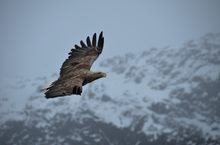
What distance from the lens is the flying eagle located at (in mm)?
14398

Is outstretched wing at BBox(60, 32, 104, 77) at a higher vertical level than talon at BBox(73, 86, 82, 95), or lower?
higher

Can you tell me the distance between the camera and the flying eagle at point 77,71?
1440cm

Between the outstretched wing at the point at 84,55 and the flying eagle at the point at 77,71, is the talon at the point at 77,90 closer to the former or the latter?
the flying eagle at the point at 77,71

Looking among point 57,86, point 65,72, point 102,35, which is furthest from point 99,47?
point 57,86

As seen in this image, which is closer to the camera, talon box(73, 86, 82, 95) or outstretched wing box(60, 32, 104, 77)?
talon box(73, 86, 82, 95)

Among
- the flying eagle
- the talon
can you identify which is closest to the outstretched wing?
the flying eagle

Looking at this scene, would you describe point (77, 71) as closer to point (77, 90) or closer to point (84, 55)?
point (84, 55)

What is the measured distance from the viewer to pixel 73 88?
1451 cm

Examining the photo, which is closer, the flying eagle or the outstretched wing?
the flying eagle

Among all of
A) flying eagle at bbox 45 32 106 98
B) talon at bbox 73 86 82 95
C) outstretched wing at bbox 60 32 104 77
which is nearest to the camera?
talon at bbox 73 86 82 95

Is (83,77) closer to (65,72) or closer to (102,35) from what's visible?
(65,72)

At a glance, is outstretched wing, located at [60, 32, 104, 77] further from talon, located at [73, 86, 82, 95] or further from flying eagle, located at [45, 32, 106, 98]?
talon, located at [73, 86, 82, 95]

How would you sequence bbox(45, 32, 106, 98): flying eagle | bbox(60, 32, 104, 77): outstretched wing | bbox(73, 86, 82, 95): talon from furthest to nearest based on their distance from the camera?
bbox(60, 32, 104, 77): outstretched wing < bbox(45, 32, 106, 98): flying eagle < bbox(73, 86, 82, 95): talon

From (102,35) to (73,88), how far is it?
682cm
